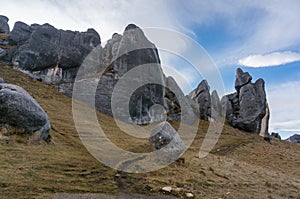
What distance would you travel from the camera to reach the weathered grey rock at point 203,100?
81.8 meters

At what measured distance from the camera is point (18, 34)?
90625mm

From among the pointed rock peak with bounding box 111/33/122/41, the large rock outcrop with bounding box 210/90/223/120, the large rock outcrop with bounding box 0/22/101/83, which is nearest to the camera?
the large rock outcrop with bounding box 0/22/101/83

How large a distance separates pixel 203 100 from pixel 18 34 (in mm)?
66036

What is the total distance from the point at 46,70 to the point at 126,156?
50.1 m

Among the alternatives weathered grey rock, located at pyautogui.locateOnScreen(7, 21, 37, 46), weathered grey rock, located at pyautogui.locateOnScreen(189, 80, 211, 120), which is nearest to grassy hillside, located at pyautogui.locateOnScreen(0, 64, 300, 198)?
weathered grey rock, located at pyautogui.locateOnScreen(189, 80, 211, 120)

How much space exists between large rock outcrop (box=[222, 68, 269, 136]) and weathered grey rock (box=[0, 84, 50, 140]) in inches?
2301

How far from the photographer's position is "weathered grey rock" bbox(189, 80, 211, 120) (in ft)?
268

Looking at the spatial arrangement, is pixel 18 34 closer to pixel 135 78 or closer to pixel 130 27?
pixel 130 27

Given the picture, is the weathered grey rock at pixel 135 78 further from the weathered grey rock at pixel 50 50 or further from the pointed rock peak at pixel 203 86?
the pointed rock peak at pixel 203 86

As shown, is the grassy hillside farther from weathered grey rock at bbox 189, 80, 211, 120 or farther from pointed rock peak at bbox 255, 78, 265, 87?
weathered grey rock at bbox 189, 80, 211, 120

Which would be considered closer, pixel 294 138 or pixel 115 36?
pixel 115 36

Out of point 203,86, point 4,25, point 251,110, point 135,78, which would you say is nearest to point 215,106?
point 203,86

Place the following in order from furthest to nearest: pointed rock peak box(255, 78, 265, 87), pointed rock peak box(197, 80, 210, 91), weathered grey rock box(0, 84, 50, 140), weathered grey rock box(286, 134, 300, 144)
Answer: weathered grey rock box(286, 134, 300, 144) → pointed rock peak box(197, 80, 210, 91) → pointed rock peak box(255, 78, 265, 87) → weathered grey rock box(0, 84, 50, 140)

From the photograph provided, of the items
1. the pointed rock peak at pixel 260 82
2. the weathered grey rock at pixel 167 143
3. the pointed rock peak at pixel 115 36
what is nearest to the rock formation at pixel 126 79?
the pointed rock peak at pixel 260 82
